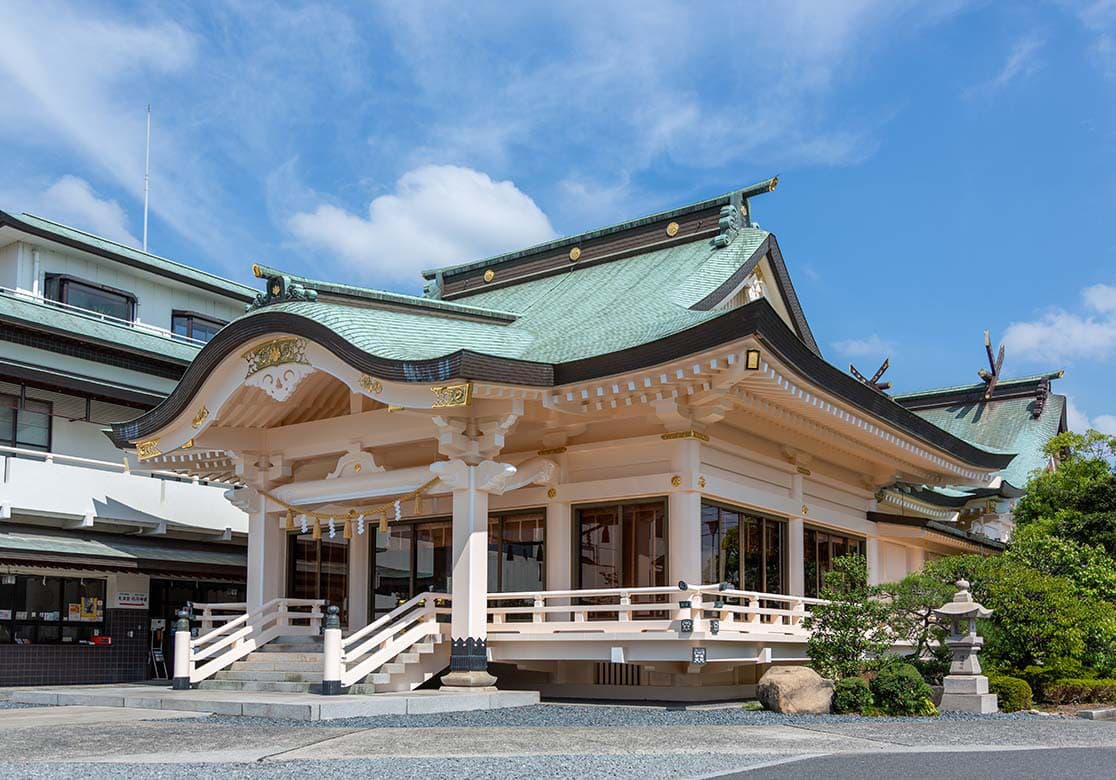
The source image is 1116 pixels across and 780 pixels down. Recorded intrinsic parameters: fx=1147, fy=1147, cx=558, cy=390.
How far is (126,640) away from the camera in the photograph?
23.7 metres

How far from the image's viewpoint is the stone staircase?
1583 cm

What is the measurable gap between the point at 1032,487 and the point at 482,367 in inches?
625

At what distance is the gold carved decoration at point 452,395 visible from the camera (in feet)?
49.6

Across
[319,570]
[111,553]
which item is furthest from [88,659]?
[319,570]

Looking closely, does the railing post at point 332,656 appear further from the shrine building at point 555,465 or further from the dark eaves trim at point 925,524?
the dark eaves trim at point 925,524

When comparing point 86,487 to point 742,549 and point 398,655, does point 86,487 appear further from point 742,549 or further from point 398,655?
point 742,549

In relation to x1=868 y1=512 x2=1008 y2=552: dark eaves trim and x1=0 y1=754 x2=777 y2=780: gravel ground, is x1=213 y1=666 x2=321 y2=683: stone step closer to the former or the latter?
x1=0 y1=754 x2=777 y2=780: gravel ground

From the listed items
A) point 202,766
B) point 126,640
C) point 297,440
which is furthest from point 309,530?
point 202,766

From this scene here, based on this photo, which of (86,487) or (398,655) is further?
(86,487)

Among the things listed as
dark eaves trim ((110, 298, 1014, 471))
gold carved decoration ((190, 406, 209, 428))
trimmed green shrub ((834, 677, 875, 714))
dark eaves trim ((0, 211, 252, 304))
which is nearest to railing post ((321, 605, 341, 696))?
dark eaves trim ((110, 298, 1014, 471))

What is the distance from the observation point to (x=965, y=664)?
51.6 ft

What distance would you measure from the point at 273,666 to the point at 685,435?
23.3 feet

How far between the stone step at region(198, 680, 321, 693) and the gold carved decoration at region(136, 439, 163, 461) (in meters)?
4.29

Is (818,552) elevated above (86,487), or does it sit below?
below
